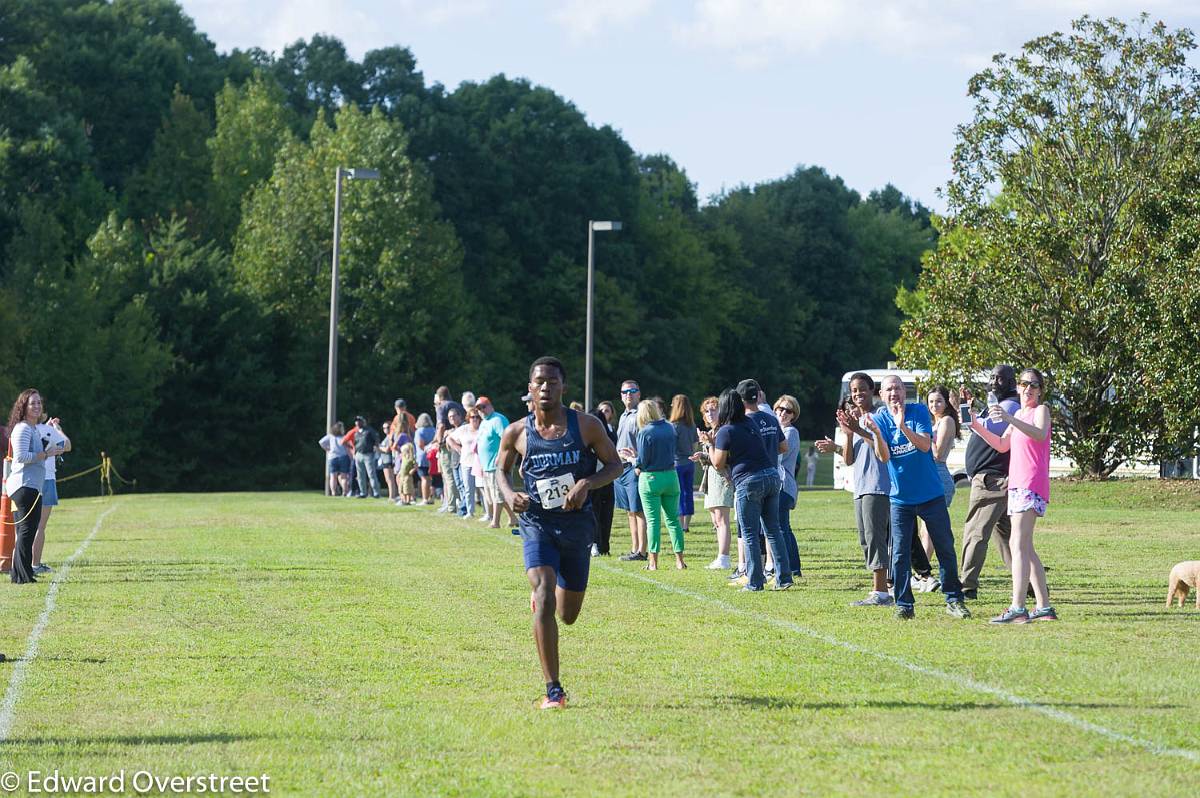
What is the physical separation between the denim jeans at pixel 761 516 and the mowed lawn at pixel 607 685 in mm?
395

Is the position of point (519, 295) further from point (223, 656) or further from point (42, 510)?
point (223, 656)

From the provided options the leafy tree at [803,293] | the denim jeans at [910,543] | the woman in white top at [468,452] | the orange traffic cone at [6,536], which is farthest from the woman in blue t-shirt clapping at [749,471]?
the leafy tree at [803,293]

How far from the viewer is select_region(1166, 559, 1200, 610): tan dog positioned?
14.2 m

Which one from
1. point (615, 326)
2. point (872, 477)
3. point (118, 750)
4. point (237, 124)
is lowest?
point (118, 750)

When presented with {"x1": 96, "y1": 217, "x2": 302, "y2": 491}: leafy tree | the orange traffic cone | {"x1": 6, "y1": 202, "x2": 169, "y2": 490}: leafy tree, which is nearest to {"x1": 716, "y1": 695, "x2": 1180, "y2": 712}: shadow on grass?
the orange traffic cone

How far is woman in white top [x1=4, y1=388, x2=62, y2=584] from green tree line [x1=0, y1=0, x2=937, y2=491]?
101ft

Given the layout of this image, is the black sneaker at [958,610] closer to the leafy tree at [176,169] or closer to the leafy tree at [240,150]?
the leafy tree at [240,150]

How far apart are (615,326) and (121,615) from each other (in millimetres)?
56127

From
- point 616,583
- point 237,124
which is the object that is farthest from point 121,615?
point 237,124

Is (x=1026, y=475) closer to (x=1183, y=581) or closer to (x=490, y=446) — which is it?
(x=1183, y=581)

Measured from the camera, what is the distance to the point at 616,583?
661 inches

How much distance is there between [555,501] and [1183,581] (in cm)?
735

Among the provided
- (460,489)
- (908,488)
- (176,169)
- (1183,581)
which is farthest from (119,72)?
(1183,581)

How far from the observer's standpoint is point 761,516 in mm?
15844
